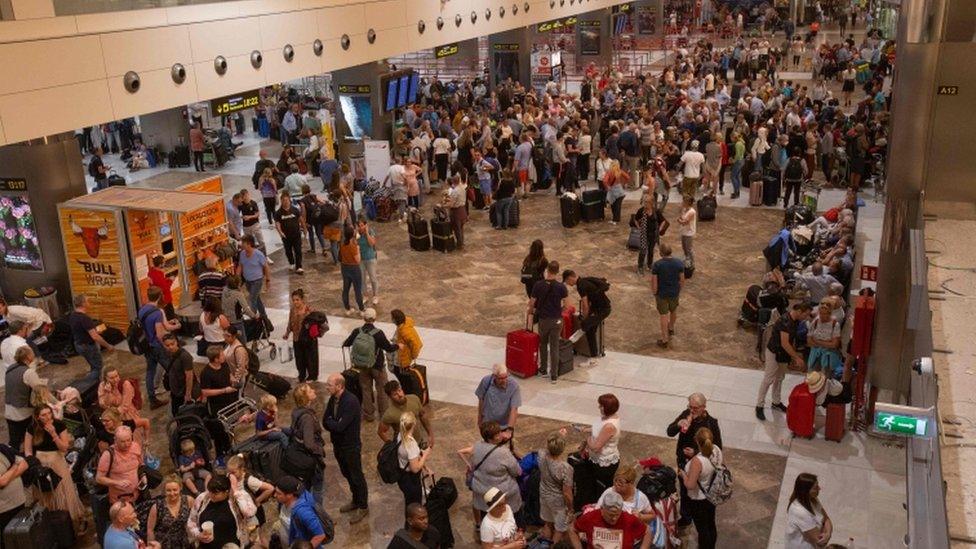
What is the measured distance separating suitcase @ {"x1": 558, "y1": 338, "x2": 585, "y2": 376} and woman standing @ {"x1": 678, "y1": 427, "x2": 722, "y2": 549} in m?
3.70

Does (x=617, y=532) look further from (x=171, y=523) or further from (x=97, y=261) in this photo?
(x=97, y=261)

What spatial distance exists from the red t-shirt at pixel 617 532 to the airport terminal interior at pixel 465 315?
2 cm

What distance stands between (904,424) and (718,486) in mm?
2018

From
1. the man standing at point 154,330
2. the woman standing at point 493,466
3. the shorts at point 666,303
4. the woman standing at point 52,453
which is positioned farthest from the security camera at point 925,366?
the man standing at point 154,330

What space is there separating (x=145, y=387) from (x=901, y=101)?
9.59m

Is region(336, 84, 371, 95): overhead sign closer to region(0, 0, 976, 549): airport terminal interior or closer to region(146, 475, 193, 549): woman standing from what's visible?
region(0, 0, 976, 549): airport terminal interior

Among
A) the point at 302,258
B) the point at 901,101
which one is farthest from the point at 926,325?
the point at 302,258

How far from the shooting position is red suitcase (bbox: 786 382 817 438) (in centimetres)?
933

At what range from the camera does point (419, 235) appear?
645 inches

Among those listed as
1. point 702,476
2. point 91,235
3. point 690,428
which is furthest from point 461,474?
point 91,235

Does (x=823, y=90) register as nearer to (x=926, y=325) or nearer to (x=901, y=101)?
(x=901, y=101)

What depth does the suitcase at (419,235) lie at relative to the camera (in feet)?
53.5

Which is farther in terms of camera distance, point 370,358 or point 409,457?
point 370,358

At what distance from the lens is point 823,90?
27.0 m
